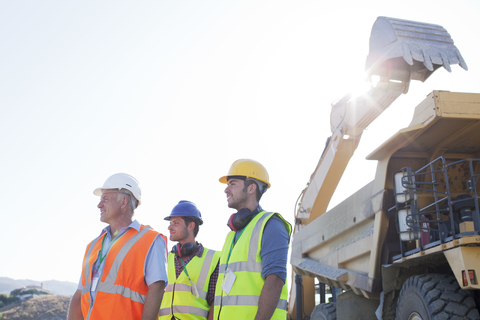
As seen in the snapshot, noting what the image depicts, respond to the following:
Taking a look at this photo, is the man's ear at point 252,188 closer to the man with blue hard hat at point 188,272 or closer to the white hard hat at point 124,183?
the white hard hat at point 124,183

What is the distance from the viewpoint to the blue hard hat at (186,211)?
190 inches

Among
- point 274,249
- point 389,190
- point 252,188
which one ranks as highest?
point 389,190

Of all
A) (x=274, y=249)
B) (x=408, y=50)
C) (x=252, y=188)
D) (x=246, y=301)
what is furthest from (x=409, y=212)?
(x=408, y=50)

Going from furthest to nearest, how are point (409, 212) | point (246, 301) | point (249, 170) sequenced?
point (409, 212), point (249, 170), point (246, 301)

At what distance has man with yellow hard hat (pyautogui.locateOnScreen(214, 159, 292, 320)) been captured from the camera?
2.99m

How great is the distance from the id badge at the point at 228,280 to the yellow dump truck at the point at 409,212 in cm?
159

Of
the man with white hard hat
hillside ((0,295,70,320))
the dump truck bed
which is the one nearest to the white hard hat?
the man with white hard hat

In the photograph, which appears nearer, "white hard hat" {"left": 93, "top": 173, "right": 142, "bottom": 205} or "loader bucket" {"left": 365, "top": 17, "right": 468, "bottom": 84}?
"white hard hat" {"left": 93, "top": 173, "right": 142, "bottom": 205}

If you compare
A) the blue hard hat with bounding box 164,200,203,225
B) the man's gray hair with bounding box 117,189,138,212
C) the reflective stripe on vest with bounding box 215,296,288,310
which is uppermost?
the blue hard hat with bounding box 164,200,203,225

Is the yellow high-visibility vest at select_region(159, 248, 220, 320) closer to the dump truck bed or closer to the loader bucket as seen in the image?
the dump truck bed

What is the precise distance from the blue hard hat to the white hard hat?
943 mm

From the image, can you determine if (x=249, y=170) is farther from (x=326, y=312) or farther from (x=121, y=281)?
(x=326, y=312)

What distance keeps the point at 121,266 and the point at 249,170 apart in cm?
126

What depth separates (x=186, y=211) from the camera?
15.9ft
